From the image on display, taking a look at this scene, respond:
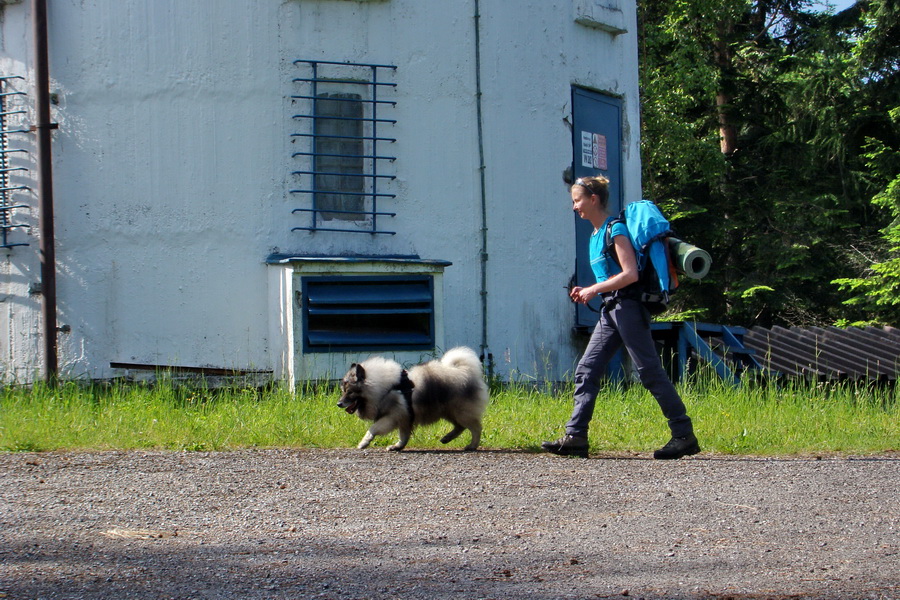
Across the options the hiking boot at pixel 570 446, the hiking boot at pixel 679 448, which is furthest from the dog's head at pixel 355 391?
the hiking boot at pixel 679 448

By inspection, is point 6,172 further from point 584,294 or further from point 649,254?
point 649,254

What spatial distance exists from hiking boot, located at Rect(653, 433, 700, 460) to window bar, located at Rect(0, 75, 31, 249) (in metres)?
7.73

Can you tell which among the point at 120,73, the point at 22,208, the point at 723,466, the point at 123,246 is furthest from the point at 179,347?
the point at 723,466

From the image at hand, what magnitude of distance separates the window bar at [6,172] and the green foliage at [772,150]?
14.5 meters

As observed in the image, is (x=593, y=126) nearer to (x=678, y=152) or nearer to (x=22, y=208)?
(x=22, y=208)

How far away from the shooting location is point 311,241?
1154 centimetres

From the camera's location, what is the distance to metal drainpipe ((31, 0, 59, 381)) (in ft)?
36.6

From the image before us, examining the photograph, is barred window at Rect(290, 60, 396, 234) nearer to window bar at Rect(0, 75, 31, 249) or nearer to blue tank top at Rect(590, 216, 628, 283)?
window bar at Rect(0, 75, 31, 249)

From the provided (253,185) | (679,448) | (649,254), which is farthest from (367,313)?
(679,448)

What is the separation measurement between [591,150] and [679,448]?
652 centimetres

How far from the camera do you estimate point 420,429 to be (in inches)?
360

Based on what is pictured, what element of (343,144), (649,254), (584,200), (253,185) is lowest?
(649,254)

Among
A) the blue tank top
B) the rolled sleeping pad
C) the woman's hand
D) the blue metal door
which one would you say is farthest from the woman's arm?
the blue metal door

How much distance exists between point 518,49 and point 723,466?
22.3 feet
